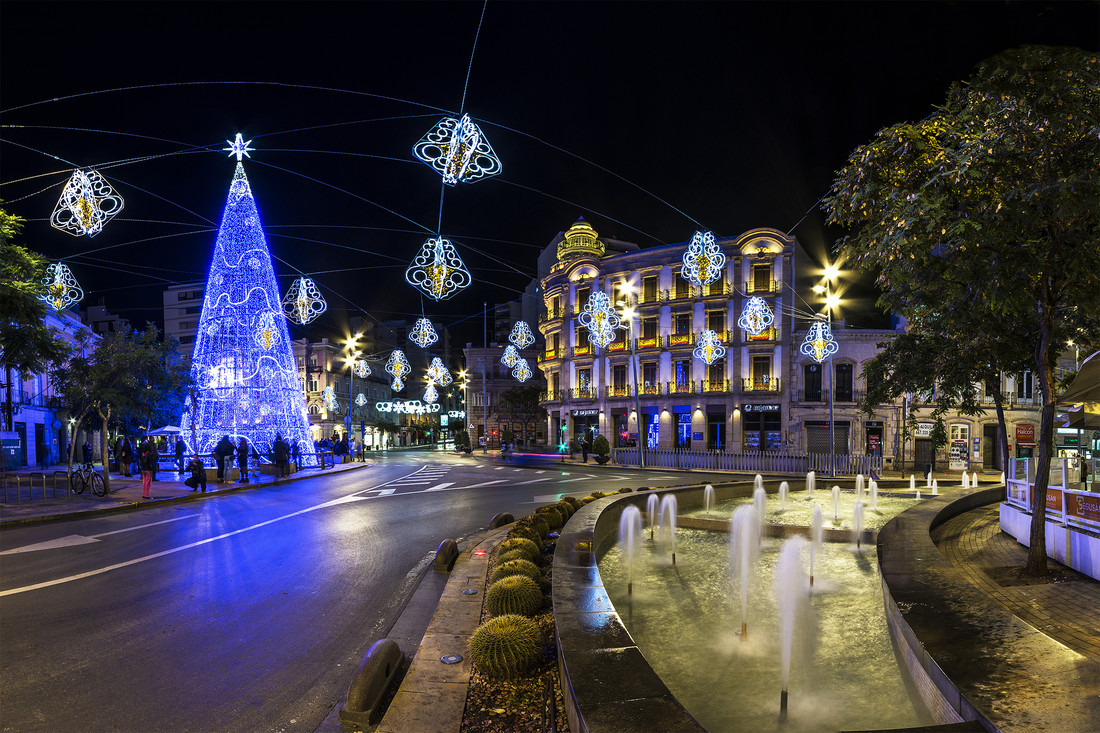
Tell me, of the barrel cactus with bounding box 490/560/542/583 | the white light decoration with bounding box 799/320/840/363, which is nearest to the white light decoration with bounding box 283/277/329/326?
the barrel cactus with bounding box 490/560/542/583

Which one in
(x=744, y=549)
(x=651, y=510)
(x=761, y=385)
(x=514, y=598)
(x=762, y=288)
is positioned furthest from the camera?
(x=762, y=288)

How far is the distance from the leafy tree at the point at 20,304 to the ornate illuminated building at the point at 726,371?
28880 millimetres

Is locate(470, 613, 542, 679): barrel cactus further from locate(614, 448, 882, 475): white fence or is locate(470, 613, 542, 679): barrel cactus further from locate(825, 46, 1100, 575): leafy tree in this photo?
locate(614, 448, 882, 475): white fence

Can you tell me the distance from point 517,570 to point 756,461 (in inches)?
1021

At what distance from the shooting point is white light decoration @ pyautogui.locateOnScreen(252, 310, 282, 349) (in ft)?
84.5

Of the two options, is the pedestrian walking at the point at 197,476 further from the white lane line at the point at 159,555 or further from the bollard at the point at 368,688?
the bollard at the point at 368,688

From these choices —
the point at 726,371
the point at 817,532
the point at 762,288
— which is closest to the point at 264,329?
the point at 817,532

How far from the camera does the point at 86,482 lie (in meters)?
19.2

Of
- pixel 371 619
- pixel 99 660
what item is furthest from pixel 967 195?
pixel 99 660

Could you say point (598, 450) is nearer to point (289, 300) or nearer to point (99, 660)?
point (289, 300)

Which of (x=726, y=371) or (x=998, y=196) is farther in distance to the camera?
(x=726, y=371)

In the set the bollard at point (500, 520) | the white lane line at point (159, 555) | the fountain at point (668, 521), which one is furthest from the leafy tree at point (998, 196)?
the white lane line at point (159, 555)

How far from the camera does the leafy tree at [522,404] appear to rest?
220 feet

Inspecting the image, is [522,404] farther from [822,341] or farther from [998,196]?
[998,196]
